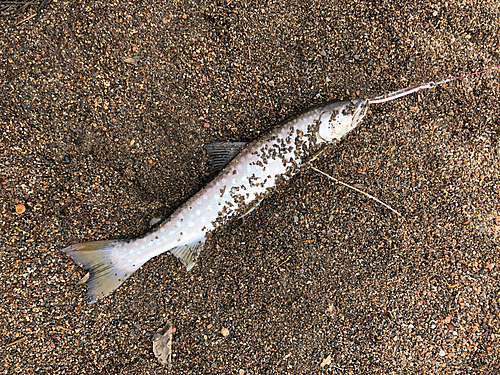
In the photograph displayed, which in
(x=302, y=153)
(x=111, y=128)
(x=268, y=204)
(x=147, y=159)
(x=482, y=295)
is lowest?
(x=482, y=295)

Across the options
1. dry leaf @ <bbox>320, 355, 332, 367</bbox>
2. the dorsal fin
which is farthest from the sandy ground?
the dorsal fin

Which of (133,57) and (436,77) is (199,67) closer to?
(133,57)

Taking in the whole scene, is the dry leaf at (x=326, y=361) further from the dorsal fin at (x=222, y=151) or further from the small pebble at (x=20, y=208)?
the small pebble at (x=20, y=208)

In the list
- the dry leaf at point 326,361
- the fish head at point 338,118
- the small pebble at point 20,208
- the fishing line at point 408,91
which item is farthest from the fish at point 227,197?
the dry leaf at point 326,361

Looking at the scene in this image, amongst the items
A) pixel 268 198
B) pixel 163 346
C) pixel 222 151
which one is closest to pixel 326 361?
pixel 163 346

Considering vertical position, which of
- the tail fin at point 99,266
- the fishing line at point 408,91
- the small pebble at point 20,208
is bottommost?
the tail fin at point 99,266

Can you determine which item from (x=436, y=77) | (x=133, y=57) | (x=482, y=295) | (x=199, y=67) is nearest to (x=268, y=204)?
(x=199, y=67)

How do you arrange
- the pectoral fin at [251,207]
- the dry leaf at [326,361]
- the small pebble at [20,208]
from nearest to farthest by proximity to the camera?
the small pebble at [20,208]
the pectoral fin at [251,207]
the dry leaf at [326,361]
